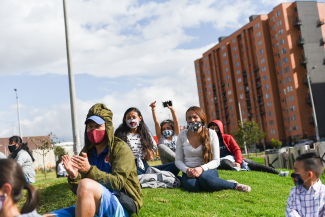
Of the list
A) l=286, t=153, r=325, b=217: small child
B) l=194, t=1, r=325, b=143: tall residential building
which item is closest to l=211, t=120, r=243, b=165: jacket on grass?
l=286, t=153, r=325, b=217: small child

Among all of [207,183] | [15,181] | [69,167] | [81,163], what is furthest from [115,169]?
[207,183]

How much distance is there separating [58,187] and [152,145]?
3.23m

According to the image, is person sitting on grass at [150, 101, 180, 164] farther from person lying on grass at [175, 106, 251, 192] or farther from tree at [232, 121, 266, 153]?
tree at [232, 121, 266, 153]

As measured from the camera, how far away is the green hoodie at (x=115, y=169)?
153 inches

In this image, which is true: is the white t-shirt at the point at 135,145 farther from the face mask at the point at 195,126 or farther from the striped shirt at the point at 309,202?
the striped shirt at the point at 309,202

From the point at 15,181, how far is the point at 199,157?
4.66 m

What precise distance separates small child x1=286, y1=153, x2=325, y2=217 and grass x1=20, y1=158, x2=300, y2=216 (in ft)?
5.76

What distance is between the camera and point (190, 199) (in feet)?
19.9

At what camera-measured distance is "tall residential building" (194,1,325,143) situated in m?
69.5

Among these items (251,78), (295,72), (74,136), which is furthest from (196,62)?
(74,136)

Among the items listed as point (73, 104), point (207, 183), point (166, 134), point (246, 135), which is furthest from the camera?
point (246, 135)

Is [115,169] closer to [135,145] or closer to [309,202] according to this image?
[309,202]

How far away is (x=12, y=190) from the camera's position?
2.40 m

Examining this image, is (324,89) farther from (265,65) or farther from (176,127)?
(176,127)
